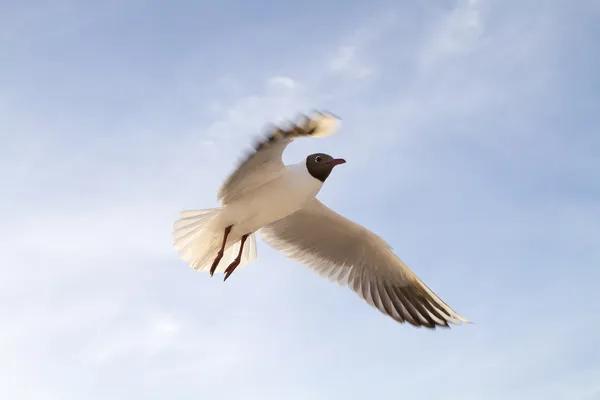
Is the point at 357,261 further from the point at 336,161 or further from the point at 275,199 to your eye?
the point at 275,199

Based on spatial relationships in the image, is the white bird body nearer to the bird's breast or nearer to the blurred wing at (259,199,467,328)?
the bird's breast

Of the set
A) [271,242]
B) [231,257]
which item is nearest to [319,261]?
[271,242]

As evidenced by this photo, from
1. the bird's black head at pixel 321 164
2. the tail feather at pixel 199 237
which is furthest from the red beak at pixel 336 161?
the tail feather at pixel 199 237

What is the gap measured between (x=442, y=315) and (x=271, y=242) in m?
1.76

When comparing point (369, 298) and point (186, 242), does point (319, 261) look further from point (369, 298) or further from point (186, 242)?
point (186, 242)

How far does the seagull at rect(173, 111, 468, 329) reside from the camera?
5.10 metres

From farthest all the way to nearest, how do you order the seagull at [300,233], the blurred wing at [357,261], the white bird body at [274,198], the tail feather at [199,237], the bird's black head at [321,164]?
the blurred wing at [357,261]
the tail feather at [199,237]
the bird's black head at [321,164]
the white bird body at [274,198]
the seagull at [300,233]

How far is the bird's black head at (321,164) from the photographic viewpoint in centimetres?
556

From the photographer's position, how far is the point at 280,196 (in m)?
5.50

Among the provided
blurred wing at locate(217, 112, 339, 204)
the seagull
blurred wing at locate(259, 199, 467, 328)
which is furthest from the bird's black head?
blurred wing at locate(259, 199, 467, 328)

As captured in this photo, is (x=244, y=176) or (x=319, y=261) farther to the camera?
(x=319, y=261)

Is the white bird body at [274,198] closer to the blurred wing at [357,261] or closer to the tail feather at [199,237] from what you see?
the tail feather at [199,237]

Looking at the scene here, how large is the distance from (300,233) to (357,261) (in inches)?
24.3

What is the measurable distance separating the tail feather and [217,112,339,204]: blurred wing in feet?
1.21
